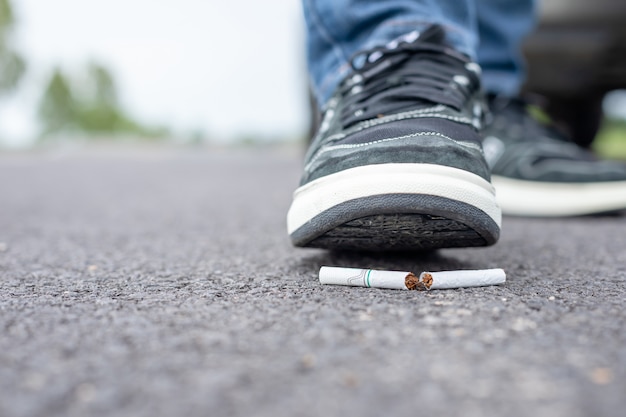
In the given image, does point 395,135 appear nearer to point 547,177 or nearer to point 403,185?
point 403,185

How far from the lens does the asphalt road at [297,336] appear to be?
416 millimetres

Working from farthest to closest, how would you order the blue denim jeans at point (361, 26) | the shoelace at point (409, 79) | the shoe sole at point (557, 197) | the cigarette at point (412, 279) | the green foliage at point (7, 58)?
the green foliage at point (7, 58) < the shoe sole at point (557, 197) < the blue denim jeans at point (361, 26) < the shoelace at point (409, 79) < the cigarette at point (412, 279)

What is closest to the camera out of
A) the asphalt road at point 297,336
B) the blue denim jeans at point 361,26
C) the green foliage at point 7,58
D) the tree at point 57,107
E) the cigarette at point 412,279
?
the asphalt road at point 297,336

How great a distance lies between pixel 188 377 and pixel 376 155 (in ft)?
1.36

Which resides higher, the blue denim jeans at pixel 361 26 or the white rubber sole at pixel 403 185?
the blue denim jeans at pixel 361 26

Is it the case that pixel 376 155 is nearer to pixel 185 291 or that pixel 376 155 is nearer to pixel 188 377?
pixel 185 291

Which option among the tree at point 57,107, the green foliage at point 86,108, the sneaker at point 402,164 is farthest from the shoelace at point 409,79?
the tree at point 57,107

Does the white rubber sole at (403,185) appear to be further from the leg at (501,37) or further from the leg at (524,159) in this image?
the leg at (501,37)

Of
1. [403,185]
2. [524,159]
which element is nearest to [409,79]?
[403,185]

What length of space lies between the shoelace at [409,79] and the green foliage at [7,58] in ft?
53.2

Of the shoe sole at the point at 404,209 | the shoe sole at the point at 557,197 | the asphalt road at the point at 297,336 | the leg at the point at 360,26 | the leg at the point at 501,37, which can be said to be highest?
the leg at the point at 501,37

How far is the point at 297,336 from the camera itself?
1.76 ft

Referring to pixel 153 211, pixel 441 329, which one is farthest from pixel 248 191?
pixel 441 329

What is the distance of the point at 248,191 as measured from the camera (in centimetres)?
237
